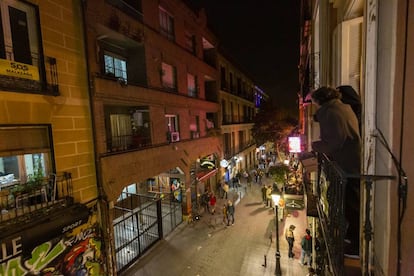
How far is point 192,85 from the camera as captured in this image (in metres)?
19.0

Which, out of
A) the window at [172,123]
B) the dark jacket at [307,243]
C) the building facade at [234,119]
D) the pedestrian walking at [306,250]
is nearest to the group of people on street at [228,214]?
the pedestrian walking at [306,250]

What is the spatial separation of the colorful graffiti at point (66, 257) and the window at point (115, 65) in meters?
7.12

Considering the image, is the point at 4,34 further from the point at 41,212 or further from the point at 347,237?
the point at 347,237

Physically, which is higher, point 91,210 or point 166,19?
point 166,19

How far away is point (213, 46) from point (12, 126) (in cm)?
1927

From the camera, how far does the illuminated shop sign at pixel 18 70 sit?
6.31 meters

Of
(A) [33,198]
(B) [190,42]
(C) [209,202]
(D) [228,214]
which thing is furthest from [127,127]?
(B) [190,42]

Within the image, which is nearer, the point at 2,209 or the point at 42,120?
the point at 2,209

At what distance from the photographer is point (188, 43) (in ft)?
60.4

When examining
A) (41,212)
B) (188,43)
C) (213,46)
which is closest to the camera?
(41,212)

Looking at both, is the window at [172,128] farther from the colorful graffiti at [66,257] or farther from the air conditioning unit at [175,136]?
the colorful graffiti at [66,257]

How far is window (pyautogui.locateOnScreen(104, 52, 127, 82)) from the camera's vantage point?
37.6 feet

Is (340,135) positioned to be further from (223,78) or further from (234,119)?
(234,119)

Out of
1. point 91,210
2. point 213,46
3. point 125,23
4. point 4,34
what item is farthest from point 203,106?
point 4,34
